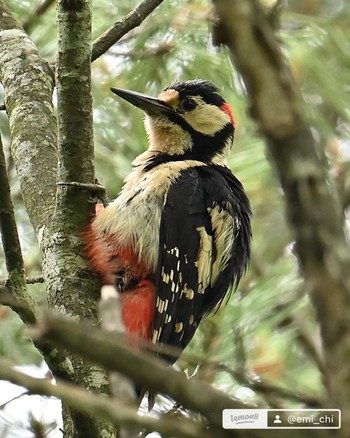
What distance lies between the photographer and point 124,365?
566 millimetres

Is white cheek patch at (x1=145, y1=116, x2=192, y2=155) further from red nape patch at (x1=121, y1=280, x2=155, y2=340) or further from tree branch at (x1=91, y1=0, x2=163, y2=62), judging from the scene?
red nape patch at (x1=121, y1=280, x2=155, y2=340)

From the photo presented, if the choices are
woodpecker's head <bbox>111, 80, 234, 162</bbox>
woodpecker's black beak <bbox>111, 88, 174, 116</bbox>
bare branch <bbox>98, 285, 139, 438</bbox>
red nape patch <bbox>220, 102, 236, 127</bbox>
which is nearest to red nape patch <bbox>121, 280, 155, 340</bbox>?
woodpecker's head <bbox>111, 80, 234, 162</bbox>

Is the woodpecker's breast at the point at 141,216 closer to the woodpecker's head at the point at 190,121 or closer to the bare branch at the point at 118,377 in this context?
the woodpecker's head at the point at 190,121

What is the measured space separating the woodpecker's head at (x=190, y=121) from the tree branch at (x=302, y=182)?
1982mm

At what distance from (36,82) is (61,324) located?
163cm

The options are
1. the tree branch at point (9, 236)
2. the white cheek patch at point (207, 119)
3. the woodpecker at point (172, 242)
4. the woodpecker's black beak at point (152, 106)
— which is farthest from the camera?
the white cheek patch at point (207, 119)

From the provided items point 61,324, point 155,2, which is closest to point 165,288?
point 155,2

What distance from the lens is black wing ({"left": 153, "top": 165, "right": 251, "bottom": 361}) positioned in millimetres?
2178

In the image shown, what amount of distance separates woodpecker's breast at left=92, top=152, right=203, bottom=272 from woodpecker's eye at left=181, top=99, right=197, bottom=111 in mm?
390

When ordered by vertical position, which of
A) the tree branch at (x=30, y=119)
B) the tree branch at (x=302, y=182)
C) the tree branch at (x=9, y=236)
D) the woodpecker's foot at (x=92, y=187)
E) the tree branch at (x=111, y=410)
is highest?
the tree branch at (x=30, y=119)

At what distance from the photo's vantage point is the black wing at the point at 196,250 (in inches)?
85.7

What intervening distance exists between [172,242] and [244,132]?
95 centimetres

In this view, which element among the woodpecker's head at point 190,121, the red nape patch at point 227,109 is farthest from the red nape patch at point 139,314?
the red nape patch at point 227,109

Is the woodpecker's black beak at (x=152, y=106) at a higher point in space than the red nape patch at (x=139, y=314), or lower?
higher
